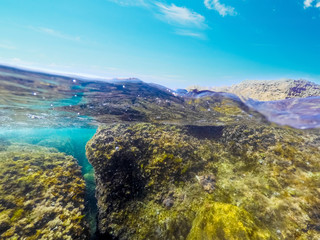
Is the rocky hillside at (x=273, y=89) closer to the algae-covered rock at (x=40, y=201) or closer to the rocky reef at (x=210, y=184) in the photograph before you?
the rocky reef at (x=210, y=184)

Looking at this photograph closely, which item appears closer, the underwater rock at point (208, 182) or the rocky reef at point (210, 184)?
the rocky reef at point (210, 184)

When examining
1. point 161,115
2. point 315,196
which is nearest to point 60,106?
point 161,115

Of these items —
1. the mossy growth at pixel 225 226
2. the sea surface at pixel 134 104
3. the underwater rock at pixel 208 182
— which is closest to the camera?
the mossy growth at pixel 225 226

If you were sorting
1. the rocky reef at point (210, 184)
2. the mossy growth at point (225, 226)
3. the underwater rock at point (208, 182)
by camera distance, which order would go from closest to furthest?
the mossy growth at point (225, 226) < the rocky reef at point (210, 184) < the underwater rock at point (208, 182)

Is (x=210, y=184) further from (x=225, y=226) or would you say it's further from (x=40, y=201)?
(x=40, y=201)

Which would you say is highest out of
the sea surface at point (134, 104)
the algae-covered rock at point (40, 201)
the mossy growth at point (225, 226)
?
the sea surface at point (134, 104)

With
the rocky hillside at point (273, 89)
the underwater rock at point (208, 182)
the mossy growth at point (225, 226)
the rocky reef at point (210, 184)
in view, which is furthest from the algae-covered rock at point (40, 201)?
the rocky hillside at point (273, 89)

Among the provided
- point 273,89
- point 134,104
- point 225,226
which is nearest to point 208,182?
point 225,226
